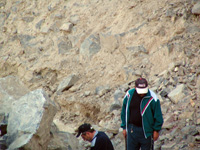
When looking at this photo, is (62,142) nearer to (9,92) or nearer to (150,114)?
(9,92)

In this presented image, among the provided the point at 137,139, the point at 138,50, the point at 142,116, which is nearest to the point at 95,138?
the point at 137,139

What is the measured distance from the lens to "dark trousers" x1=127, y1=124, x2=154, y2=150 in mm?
4293

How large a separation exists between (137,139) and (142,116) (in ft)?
1.39

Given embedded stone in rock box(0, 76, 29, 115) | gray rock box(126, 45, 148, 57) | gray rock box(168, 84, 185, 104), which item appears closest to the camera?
embedded stone in rock box(0, 76, 29, 115)

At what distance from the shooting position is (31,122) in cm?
492

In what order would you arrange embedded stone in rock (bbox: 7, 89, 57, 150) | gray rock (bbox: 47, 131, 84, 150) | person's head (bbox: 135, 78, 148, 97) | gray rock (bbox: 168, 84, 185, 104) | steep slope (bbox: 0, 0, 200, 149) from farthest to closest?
steep slope (bbox: 0, 0, 200, 149) → gray rock (bbox: 168, 84, 185, 104) → gray rock (bbox: 47, 131, 84, 150) → embedded stone in rock (bbox: 7, 89, 57, 150) → person's head (bbox: 135, 78, 148, 97)

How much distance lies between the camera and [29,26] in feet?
35.3

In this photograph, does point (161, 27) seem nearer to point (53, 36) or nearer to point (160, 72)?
point (160, 72)

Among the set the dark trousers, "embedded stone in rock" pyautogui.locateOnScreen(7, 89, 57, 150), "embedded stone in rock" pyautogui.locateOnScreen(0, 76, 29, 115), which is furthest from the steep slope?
"embedded stone in rock" pyautogui.locateOnScreen(7, 89, 57, 150)

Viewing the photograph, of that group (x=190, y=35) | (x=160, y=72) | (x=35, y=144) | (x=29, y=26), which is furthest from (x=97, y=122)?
(x=29, y=26)

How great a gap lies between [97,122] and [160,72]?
86.7 inches

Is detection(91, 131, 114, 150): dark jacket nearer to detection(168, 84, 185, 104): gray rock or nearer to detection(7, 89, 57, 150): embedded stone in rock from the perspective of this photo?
detection(7, 89, 57, 150): embedded stone in rock

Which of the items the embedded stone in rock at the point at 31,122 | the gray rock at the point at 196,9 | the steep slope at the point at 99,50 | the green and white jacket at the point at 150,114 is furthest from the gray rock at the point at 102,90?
the green and white jacket at the point at 150,114

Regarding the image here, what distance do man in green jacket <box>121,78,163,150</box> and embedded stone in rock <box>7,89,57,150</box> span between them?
152 centimetres
